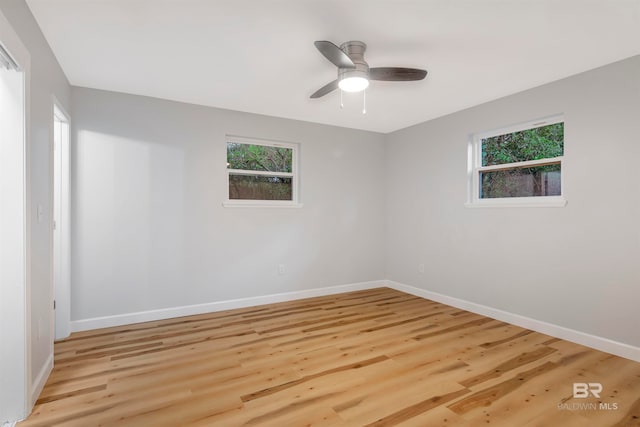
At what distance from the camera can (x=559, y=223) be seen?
308 cm

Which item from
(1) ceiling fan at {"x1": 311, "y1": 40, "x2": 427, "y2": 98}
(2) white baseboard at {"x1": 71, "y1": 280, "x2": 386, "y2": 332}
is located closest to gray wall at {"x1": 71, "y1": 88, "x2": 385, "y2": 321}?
(2) white baseboard at {"x1": 71, "y1": 280, "x2": 386, "y2": 332}

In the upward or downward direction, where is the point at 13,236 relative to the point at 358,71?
downward

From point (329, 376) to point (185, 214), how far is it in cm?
235

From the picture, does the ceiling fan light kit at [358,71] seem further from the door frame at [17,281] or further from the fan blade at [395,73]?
the door frame at [17,281]

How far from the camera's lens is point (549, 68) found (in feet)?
9.27

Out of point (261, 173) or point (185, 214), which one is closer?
point (185, 214)

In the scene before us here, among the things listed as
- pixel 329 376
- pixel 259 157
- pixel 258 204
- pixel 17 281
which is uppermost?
pixel 259 157

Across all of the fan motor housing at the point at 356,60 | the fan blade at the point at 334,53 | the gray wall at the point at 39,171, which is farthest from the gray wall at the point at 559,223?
the gray wall at the point at 39,171

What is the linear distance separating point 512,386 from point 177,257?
3279mm

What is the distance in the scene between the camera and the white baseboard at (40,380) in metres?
2.04

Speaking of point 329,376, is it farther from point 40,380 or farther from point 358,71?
point 358,71

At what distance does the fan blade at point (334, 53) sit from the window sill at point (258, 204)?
2.24m

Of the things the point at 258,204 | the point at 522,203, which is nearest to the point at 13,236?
the point at 258,204

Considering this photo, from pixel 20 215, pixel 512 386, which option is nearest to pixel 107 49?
pixel 20 215
